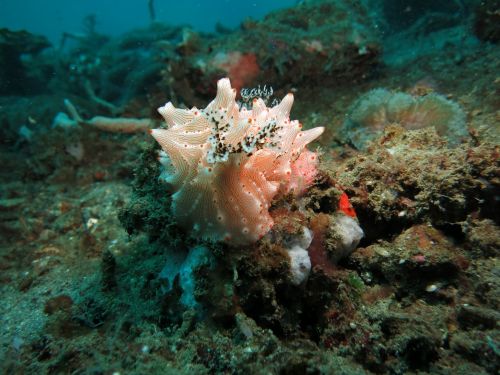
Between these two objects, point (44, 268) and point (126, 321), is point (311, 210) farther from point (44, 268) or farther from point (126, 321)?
point (44, 268)

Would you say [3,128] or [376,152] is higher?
[3,128]

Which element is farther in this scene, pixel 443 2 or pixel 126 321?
pixel 443 2

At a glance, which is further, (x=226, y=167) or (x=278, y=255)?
(x=278, y=255)

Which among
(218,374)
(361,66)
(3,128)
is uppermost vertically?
(3,128)

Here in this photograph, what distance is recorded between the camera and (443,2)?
1219 centimetres

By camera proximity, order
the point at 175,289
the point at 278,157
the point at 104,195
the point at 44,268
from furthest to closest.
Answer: the point at 104,195 → the point at 44,268 → the point at 175,289 → the point at 278,157

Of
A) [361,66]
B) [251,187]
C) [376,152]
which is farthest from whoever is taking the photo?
[361,66]

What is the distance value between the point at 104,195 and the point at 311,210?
460 cm

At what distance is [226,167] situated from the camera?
7.14 feet

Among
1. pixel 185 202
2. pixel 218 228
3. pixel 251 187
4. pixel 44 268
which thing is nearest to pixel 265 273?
pixel 218 228

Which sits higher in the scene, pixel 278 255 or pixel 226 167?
pixel 226 167

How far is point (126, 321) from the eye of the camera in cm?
280

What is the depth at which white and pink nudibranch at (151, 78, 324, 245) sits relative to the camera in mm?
2199

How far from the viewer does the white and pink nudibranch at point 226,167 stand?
220 cm
